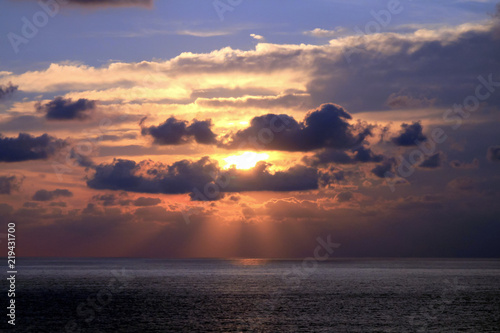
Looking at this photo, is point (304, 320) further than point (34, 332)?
Yes

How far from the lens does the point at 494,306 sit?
10844cm

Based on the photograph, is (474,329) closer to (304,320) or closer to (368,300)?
(304,320)

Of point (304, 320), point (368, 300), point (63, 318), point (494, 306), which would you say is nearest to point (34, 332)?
point (63, 318)

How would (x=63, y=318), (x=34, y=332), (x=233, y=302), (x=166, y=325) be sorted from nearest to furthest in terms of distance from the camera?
1. (x=34, y=332)
2. (x=166, y=325)
3. (x=63, y=318)
4. (x=233, y=302)

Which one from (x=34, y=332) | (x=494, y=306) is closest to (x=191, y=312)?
(x=34, y=332)

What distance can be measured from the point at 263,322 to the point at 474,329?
31644 mm

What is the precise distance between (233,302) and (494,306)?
54623mm

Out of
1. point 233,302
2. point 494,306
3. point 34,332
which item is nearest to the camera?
point 34,332

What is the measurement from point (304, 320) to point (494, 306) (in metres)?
47.1

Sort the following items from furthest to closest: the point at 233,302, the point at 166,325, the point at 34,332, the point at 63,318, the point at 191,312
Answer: the point at 233,302 → the point at 191,312 → the point at 63,318 → the point at 166,325 → the point at 34,332

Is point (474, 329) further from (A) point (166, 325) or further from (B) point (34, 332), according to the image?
(B) point (34, 332)

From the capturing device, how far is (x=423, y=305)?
369ft

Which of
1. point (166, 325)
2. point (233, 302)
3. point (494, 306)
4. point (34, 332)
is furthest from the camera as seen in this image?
point (233, 302)

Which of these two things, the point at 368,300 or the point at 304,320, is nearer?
the point at 304,320
